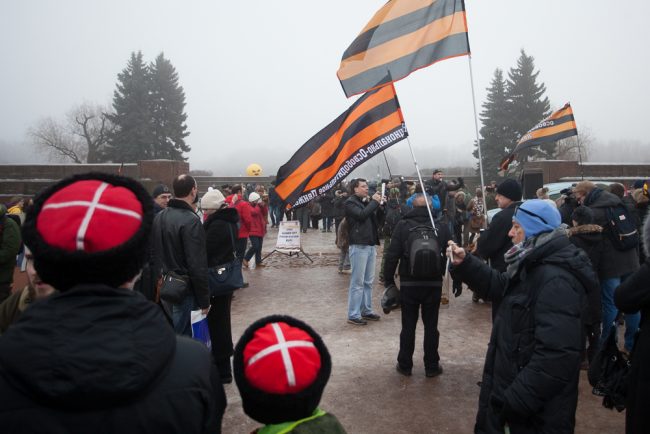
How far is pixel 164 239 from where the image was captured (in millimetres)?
4414

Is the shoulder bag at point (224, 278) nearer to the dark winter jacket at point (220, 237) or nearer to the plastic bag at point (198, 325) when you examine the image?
the dark winter jacket at point (220, 237)

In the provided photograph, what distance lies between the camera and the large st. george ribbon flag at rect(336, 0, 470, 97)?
514 centimetres

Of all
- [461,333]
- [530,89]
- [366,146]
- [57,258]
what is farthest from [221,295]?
[530,89]

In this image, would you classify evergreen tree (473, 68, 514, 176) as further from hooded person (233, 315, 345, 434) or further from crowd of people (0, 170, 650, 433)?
hooded person (233, 315, 345, 434)

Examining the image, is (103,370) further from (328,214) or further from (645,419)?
(328,214)

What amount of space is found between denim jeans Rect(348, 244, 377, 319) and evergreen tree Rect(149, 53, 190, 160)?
42203 millimetres

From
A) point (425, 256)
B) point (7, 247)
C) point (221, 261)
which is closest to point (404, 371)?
point (425, 256)

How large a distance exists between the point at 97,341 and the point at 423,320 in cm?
444

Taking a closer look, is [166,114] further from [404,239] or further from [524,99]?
[404,239]

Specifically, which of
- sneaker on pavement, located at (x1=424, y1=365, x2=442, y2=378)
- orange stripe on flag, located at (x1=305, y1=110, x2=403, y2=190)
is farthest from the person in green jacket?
sneaker on pavement, located at (x1=424, y1=365, x2=442, y2=378)

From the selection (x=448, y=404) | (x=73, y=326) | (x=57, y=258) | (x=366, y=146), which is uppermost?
(x=366, y=146)

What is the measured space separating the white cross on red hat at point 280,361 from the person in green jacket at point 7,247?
5.11 metres

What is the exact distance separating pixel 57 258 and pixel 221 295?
3981 millimetres

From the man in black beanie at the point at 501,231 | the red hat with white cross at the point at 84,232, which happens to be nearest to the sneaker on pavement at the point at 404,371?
the man in black beanie at the point at 501,231
